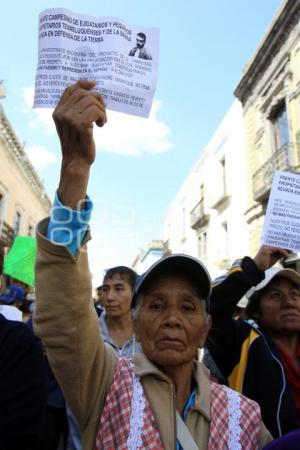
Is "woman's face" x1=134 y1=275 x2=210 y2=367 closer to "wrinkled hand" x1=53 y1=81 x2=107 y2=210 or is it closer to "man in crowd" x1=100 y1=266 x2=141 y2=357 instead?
"wrinkled hand" x1=53 y1=81 x2=107 y2=210

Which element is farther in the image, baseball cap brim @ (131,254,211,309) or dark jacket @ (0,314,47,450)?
baseball cap brim @ (131,254,211,309)

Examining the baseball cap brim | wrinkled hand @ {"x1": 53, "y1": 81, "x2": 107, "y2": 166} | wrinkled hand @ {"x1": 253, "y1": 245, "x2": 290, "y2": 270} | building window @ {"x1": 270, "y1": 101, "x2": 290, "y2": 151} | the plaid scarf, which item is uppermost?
building window @ {"x1": 270, "y1": 101, "x2": 290, "y2": 151}

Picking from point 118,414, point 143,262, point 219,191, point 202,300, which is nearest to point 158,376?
point 118,414

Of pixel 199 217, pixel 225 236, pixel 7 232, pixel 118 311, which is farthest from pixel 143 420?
pixel 7 232

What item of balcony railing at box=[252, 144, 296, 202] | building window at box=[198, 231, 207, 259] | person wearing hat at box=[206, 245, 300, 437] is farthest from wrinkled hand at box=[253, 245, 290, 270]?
building window at box=[198, 231, 207, 259]

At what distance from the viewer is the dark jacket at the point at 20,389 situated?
1.32m

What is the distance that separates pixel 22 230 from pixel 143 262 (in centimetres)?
2149

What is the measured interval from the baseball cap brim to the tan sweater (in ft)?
1.13

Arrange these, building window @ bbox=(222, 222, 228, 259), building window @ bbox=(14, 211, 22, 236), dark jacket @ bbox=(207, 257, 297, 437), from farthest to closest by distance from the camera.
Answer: building window @ bbox=(14, 211, 22, 236) < building window @ bbox=(222, 222, 228, 259) < dark jacket @ bbox=(207, 257, 297, 437)

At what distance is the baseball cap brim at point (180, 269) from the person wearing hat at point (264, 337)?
60cm

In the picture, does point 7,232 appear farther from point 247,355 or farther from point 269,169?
point 247,355

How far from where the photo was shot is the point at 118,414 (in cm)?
130

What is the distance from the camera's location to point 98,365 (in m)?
1.36

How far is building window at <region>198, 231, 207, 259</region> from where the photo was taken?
2070cm
